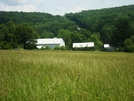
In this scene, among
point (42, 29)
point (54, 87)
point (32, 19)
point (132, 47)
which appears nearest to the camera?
point (54, 87)

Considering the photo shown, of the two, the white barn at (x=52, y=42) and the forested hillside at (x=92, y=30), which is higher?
the forested hillside at (x=92, y=30)

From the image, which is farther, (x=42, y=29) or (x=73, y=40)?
(x=42, y=29)

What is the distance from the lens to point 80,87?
177 inches

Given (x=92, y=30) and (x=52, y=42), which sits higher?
(x=92, y=30)

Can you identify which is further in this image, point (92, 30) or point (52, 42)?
Answer: point (92, 30)

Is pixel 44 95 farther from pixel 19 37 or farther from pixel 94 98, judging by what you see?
pixel 19 37

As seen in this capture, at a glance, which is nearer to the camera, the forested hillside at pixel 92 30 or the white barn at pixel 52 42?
the forested hillside at pixel 92 30

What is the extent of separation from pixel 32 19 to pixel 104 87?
6228 inches

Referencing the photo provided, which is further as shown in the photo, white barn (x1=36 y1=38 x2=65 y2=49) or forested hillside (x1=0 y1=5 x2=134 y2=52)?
white barn (x1=36 y1=38 x2=65 y2=49)

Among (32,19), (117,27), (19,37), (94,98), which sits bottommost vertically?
(94,98)

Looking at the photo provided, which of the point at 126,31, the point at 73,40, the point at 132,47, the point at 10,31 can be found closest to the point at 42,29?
the point at 73,40

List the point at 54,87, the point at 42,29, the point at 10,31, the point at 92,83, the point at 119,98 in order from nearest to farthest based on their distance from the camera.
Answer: the point at 119,98 → the point at 54,87 → the point at 92,83 → the point at 10,31 → the point at 42,29

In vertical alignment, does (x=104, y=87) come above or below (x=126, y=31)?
below

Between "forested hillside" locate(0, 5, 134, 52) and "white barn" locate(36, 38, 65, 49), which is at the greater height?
"forested hillside" locate(0, 5, 134, 52)
